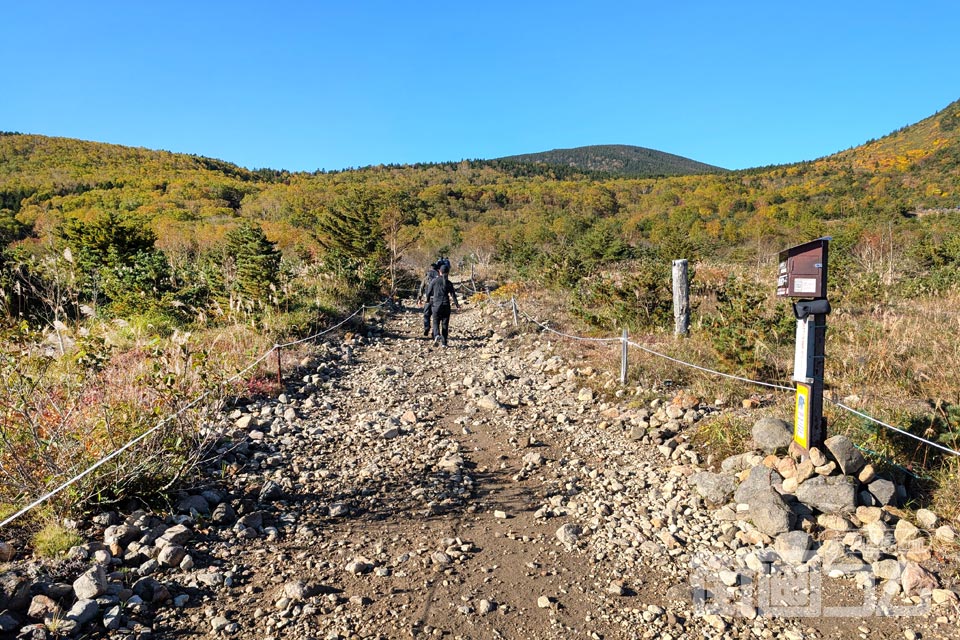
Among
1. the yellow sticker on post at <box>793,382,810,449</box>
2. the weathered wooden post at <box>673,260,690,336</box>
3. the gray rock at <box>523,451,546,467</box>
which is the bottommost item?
the gray rock at <box>523,451,546,467</box>

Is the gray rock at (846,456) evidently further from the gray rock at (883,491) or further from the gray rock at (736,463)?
the gray rock at (736,463)

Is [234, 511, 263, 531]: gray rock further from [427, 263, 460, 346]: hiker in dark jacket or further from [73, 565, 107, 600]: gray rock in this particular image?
[427, 263, 460, 346]: hiker in dark jacket

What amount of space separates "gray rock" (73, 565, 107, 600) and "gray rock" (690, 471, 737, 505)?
384 centimetres

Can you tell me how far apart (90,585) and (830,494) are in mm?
4353

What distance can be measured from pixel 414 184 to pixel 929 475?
90.0 metres

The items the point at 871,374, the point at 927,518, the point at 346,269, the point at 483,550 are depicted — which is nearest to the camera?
the point at 927,518

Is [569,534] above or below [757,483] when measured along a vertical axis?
below

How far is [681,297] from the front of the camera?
26.5ft

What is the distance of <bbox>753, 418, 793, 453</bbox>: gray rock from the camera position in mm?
3951

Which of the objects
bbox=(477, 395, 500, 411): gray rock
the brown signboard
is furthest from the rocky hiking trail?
the brown signboard

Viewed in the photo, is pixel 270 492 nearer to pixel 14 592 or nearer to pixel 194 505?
pixel 194 505

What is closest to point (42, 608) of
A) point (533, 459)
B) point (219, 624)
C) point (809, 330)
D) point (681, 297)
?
point (219, 624)

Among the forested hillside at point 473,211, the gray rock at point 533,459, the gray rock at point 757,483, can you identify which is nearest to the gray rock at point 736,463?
the gray rock at point 757,483

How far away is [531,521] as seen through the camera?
372cm
